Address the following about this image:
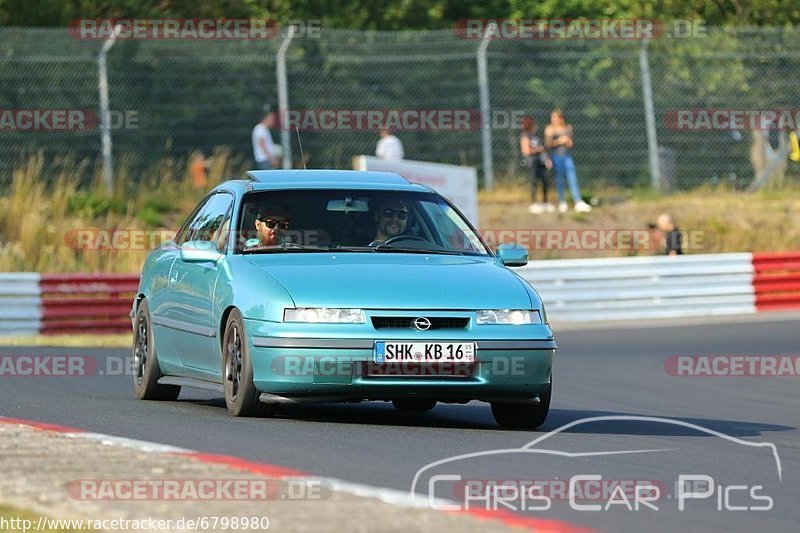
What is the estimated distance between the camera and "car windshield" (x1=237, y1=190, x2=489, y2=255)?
34.6ft

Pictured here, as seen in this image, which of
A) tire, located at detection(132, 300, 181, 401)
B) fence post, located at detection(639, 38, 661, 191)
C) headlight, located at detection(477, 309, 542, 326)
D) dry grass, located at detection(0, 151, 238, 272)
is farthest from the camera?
fence post, located at detection(639, 38, 661, 191)

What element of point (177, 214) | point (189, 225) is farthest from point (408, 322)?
point (177, 214)

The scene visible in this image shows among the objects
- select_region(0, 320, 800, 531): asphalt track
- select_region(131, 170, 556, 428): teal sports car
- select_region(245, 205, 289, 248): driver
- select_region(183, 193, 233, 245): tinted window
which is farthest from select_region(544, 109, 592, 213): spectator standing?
select_region(245, 205, 289, 248): driver

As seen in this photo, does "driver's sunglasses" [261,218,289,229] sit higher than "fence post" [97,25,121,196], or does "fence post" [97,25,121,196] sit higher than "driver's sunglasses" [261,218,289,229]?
"fence post" [97,25,121,196]

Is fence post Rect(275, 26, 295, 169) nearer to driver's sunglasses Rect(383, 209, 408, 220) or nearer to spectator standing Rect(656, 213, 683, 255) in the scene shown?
spectator standing Rect(656, 213, 683, 255)

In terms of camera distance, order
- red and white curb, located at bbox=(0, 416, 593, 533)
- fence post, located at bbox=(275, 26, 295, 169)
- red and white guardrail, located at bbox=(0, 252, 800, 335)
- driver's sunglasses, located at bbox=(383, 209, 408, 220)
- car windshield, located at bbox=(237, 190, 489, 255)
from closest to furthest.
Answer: red and white curb, located at bbox=(0, 416, 593, 533), car windshield, located at bbox=(237, 190, 489, 255), driver's sunglasses, located at bbox=(383, 209, 408, 220), red and white guardrail, located at bbox=(0, 252, 800, 335), fence post, located at bbox=(275, 26, 295, 169)

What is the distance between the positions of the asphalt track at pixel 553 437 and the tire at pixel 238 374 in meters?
0.11

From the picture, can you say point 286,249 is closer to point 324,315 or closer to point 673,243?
point 324,315

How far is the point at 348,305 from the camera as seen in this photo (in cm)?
952

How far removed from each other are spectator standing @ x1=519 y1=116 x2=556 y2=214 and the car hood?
1676 cm

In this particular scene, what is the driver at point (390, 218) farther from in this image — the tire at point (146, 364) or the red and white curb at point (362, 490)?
the red and white curb at point (362, 490)

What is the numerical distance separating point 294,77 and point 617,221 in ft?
18.7

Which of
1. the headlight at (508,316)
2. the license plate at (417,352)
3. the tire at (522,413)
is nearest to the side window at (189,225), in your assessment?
the tire at (522,413)

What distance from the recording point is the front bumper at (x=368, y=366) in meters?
9.48
